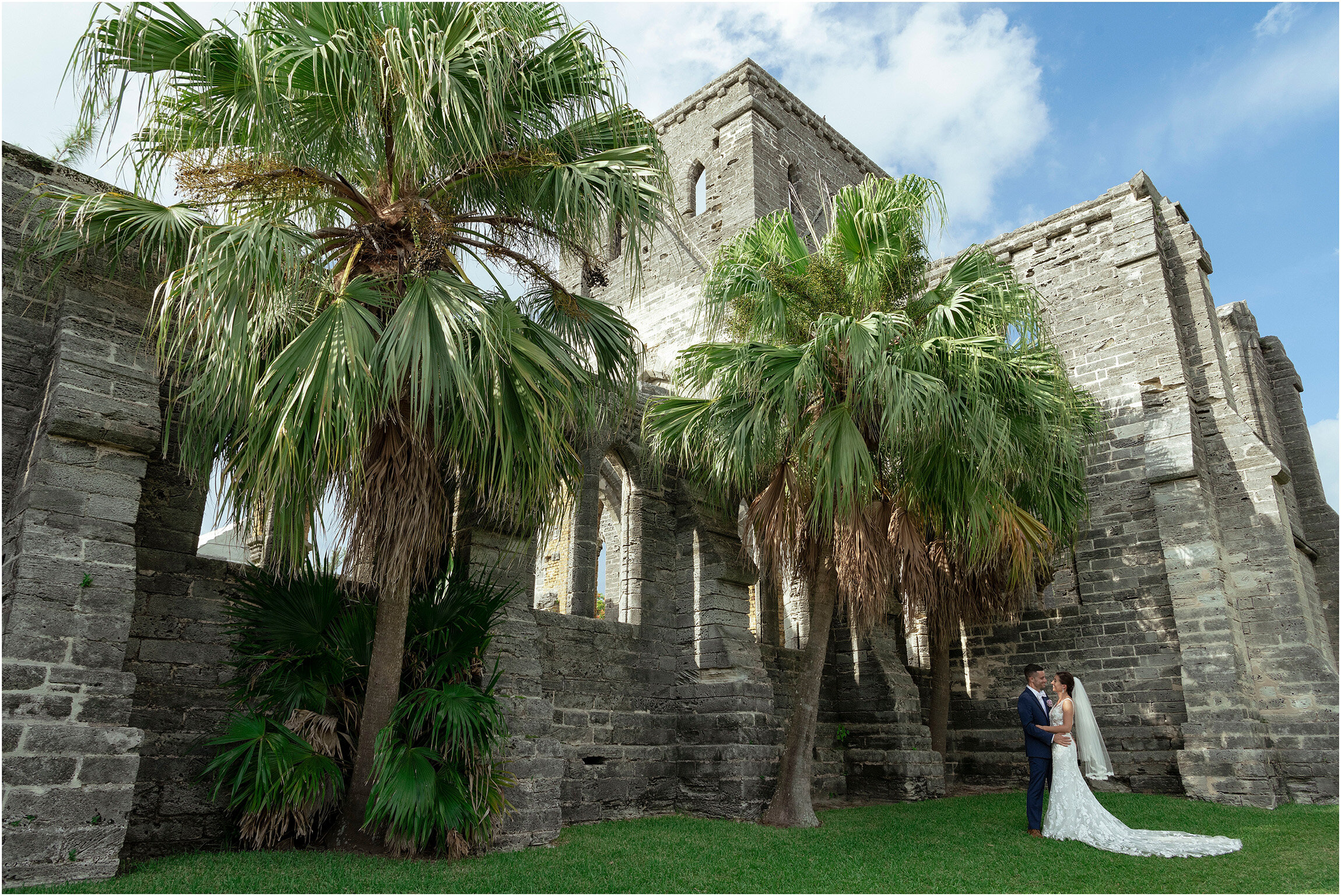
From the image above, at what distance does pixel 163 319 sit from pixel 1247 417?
16.3 metres

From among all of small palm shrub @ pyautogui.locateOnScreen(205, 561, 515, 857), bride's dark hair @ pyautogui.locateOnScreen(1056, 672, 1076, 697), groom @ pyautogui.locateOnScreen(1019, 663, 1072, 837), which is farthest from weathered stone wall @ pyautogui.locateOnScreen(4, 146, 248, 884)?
bride's dark hair @ pyautogui.locateOnScreen(1056, 672, 1076, 697)

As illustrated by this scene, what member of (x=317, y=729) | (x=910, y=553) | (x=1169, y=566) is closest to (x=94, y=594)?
(x=317, y=729)

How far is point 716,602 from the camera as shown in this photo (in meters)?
10.7

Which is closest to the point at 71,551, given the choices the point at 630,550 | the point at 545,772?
the point at 545,772

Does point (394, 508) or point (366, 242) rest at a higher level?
point (366, 242)

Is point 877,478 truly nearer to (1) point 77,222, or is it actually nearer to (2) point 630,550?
(2) point 630,550

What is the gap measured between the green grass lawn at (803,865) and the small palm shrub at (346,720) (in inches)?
13.0

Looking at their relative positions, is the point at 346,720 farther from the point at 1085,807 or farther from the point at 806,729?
the point at 1085,807

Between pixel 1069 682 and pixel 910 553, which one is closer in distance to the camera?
pixel 1069 682

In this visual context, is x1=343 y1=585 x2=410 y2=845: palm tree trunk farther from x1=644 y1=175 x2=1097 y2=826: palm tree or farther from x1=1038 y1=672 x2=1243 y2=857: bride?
x1=1038 y1=672 x2=1243 y2=857: bride

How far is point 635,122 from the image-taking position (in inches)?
297

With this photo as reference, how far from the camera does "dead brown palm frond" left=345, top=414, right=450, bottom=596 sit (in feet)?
20.5

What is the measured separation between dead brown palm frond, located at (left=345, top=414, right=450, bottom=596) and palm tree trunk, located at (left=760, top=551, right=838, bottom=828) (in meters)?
4.80

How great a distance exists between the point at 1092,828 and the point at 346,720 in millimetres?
6621
